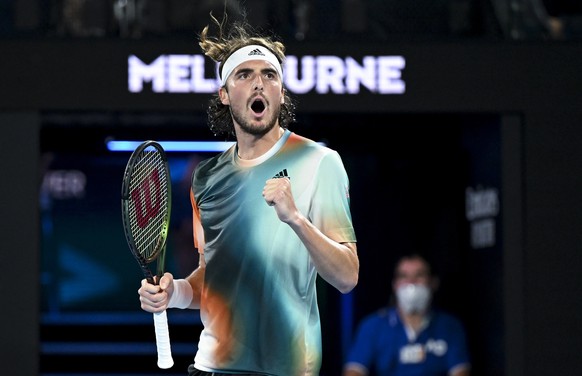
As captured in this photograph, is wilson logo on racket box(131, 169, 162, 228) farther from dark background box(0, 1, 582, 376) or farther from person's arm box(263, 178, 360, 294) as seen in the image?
dark background box(0, 1, 582, 376)

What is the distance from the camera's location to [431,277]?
25.5 ft

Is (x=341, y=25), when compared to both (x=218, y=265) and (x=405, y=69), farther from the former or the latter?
(x=218, y=265)

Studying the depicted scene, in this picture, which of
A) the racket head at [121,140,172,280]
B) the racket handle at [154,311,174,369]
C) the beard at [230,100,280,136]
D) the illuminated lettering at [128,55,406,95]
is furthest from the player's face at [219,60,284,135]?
the illuminated lettering at [128,55,406,95]

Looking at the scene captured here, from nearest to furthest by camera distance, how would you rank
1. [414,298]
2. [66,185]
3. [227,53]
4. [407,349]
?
1. [227,53]
2. [407,349]
3. [414,298]
4. [66,185]

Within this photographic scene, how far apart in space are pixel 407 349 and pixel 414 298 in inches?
12.7

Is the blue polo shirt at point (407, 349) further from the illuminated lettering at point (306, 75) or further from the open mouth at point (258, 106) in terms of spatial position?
the open mouth at point (258, 106)

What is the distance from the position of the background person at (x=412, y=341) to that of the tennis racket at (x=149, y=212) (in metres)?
3.89

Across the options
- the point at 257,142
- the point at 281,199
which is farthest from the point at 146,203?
the point at 281,199

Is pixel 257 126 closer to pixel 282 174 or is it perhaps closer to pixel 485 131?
pixel 282 174

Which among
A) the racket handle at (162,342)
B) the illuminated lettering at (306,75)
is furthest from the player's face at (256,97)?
the illuminated lettering at (306,75)

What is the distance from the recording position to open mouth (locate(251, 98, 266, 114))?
3.43 meters

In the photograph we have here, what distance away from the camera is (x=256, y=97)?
11.2ft

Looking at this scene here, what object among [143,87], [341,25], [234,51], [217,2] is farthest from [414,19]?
[234,51]

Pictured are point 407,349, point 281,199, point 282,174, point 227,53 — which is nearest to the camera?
point 281,199
